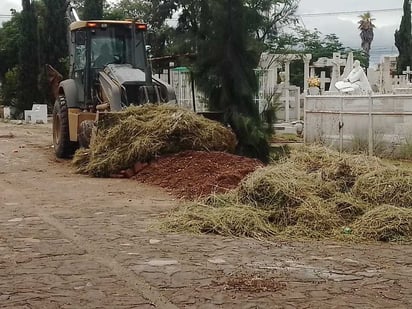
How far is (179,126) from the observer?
44.4ft

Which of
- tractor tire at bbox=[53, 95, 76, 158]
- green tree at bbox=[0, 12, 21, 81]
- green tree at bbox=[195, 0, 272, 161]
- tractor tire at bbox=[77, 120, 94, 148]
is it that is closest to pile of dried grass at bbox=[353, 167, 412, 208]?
green tree at bbox=[195, 0, 272, 161]

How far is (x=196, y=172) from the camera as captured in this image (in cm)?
1230

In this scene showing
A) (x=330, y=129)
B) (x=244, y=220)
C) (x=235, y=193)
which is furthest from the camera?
(x=330, y=129)

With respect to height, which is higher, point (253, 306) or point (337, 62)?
point (337, 62)

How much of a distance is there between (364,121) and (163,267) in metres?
13.8

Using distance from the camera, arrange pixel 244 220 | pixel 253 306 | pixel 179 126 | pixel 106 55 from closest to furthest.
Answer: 1. pixel 253 306
2. pixel 244 220
3. pixel 179 126
4. pixel 106 55

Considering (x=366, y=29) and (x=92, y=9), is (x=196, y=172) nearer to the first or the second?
Result: (x=92, y=9)

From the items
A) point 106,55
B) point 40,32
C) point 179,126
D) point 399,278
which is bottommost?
point 399,278

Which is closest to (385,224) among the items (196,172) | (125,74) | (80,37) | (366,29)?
(196,172)

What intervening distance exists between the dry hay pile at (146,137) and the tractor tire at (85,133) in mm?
993

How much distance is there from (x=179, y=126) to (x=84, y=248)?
6256 mm

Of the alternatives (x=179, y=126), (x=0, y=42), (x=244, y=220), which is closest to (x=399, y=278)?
(x=244, y=220)

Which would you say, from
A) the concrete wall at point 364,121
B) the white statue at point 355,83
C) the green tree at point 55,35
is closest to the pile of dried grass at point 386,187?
the concrete wall at point 364,121

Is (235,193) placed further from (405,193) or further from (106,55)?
(106,55)
